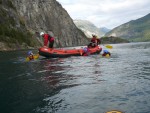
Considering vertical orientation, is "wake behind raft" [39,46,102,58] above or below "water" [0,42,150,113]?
above

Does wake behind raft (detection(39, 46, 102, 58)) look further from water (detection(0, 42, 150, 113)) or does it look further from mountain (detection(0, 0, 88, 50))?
mountain (detection(0, 0, 88, 50))

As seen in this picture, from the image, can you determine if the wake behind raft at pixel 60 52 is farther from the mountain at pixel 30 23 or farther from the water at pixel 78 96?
the mountain at pixel 30 23

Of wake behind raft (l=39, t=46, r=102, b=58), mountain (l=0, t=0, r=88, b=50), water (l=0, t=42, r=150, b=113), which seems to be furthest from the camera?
mountain (l=0, t=0, r=88, b=50)

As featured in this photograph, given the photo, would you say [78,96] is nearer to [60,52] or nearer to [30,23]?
[60,52]

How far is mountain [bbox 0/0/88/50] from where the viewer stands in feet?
310

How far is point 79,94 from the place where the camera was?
48.5ft

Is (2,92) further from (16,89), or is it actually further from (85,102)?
(85,102)

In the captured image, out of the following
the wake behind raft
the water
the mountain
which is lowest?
the water

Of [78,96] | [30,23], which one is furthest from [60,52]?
[30,23]

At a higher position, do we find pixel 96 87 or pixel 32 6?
pixel 32 6

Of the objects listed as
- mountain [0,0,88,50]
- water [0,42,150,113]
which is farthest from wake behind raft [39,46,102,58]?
mountain [0,0,88,50]

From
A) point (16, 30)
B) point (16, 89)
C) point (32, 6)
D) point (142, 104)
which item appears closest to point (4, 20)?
point (16, 30)

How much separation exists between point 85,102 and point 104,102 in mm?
1011

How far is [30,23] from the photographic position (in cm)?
14288
